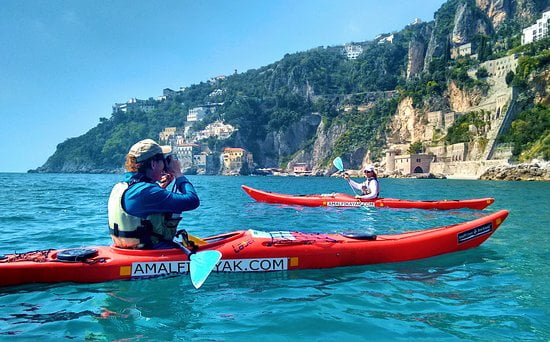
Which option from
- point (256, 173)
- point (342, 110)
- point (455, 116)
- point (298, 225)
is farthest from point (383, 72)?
point (298, 225)

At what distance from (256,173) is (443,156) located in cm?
7678

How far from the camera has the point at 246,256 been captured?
20.7 ft

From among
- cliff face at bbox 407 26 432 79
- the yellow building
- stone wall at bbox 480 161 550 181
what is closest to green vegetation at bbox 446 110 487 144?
stone wall at bbox 480 161 550 181

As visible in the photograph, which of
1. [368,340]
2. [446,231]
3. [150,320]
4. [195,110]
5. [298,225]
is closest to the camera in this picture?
[368,340]

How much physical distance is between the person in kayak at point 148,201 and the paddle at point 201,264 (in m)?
0.47

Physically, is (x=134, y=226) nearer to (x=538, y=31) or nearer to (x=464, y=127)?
(x=464, y=127)

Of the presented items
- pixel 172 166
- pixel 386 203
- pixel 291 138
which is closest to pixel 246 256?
pixel 172 166

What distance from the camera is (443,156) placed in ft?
245

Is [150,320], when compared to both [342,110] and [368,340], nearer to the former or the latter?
[368,340]

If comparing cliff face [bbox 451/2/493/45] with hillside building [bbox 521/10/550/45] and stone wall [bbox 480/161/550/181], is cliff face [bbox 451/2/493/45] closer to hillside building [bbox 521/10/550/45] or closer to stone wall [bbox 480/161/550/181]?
hillside building [bbox 521/10/550/45]

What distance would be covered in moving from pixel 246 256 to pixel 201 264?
40.8 inches

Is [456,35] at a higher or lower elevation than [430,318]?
higher

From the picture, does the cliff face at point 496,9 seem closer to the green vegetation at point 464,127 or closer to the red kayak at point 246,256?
the green vegetation at point 464,127

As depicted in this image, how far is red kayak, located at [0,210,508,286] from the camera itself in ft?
18.8
